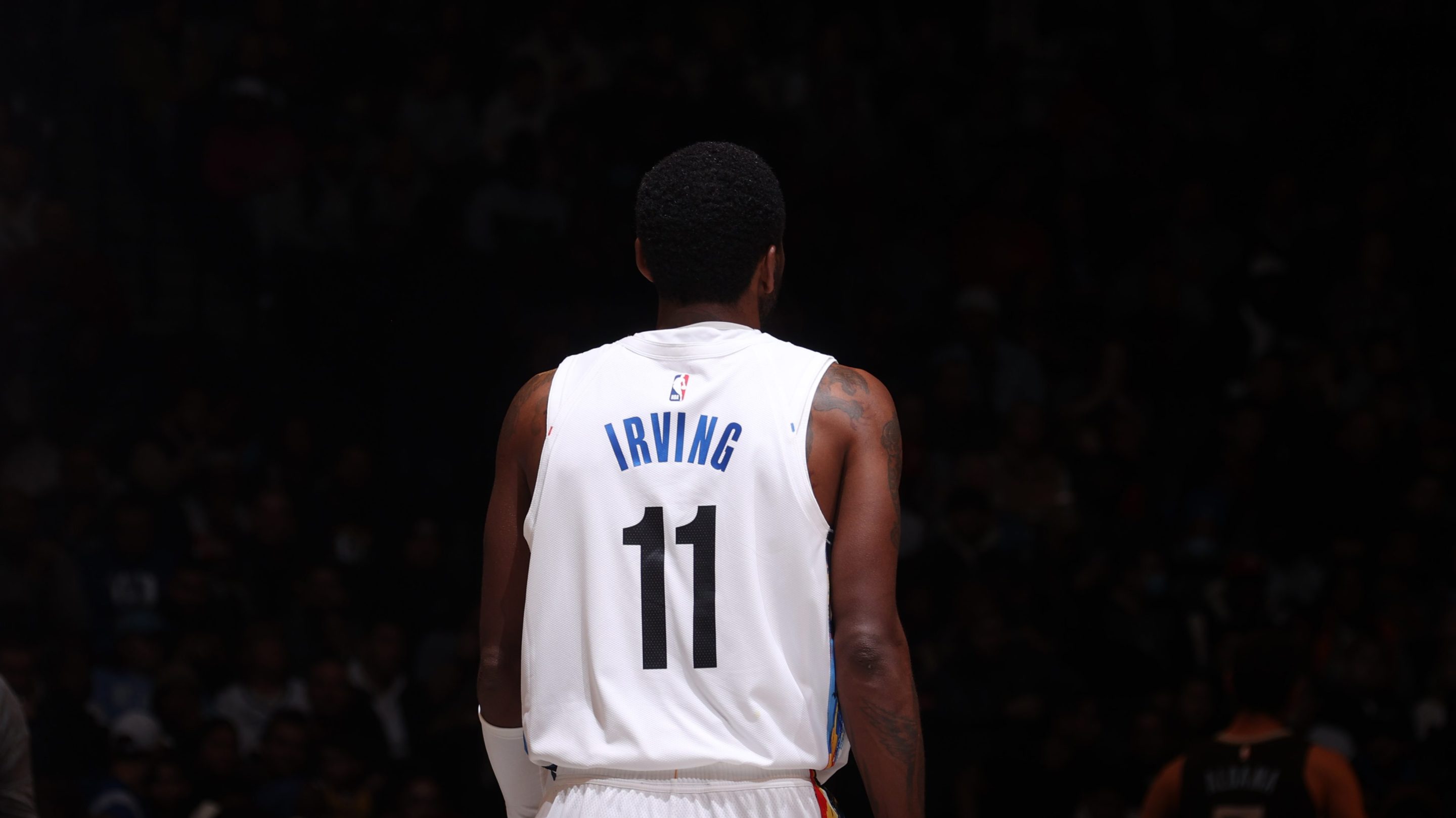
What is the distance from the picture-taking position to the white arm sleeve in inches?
97.0

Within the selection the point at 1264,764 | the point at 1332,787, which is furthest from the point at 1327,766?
the point at 1264,764

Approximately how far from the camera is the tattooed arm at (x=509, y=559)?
2404 millimetres

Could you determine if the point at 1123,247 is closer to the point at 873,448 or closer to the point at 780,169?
the point at 780,169

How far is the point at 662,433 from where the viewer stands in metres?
2.29

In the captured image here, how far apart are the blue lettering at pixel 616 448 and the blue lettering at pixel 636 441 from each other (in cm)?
1

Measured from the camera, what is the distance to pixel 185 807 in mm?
6043

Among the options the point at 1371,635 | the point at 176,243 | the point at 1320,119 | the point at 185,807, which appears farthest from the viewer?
the point at 1320,119

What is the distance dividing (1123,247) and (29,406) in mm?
5881

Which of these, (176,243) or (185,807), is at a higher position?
(176,243)

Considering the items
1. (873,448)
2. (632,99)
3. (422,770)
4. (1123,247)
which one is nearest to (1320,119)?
(1123,247)

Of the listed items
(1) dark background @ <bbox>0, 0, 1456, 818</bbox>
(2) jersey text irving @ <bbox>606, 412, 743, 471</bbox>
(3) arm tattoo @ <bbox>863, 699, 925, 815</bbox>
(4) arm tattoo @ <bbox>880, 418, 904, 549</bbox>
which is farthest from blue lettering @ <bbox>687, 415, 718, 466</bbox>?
(1) dark background @ <bbox>0, 0, 1456, 818</bbox>

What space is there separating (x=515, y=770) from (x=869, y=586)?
698mm

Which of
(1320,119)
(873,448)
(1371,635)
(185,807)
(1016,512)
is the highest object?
(1320,119)

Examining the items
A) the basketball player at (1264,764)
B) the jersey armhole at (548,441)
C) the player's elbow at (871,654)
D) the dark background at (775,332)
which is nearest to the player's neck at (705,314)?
the jersey armhole at (548,441)
